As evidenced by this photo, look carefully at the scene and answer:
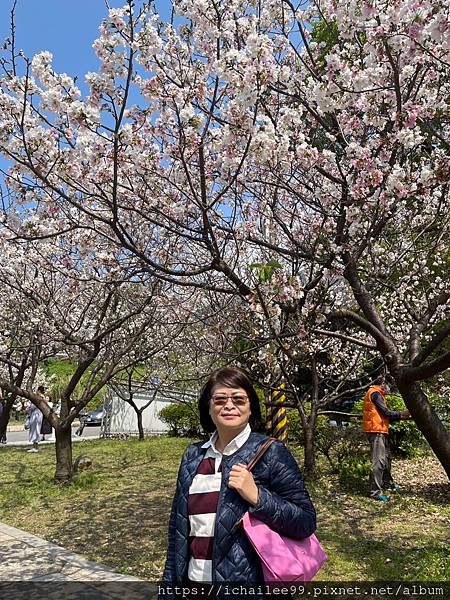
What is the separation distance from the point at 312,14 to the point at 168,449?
10.6 metres

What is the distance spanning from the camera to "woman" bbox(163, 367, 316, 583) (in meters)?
1.94

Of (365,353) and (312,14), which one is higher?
(312,14)

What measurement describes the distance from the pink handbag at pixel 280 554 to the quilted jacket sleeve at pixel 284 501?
3 centimetres

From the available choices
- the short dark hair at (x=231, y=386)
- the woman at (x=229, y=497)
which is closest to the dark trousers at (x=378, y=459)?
the short dark hair at (x=231, y=386)

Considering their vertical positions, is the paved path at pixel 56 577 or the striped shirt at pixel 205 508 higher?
the striped shirt at pixel 205 508

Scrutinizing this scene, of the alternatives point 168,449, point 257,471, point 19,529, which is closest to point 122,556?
point 19,529

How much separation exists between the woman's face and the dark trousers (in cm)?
489

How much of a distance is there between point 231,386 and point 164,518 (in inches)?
183

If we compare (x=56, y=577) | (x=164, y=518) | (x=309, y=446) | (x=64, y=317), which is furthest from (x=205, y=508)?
(x=309, y=446)

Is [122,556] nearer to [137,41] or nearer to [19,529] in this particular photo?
[19,529]

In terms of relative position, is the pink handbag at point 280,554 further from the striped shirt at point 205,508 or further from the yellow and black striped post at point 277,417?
the yellow and black striped post at point 277,417

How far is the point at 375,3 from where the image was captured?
137 inches

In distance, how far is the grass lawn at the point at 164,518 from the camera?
445cm

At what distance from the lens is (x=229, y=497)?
6.57 feet
